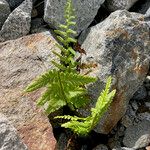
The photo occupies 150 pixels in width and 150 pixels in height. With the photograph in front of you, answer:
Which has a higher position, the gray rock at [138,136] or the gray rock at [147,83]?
the gray rock at [147,83]

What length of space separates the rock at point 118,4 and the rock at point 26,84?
104 centimetres

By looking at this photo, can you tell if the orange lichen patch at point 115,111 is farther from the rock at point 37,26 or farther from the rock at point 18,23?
the rock at point 18,23

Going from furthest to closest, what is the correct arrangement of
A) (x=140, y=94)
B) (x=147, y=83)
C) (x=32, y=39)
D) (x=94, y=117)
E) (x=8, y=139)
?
(x=32, y=39) → (x=147, y=83) → (x=140, y=94) → (x=94, y=117) → (x=8, y=139)

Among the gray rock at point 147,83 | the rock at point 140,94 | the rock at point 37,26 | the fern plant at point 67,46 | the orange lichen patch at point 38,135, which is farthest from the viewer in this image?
the rock at point 37,26

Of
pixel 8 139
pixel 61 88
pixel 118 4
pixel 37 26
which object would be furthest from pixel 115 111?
pixel 37 26

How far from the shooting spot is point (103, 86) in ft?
19.9

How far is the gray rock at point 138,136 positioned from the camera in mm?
6051

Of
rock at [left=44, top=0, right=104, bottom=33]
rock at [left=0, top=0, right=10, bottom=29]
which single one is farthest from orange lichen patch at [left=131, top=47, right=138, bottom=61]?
rock at [left=0, top=0, right=10, bottom=29]

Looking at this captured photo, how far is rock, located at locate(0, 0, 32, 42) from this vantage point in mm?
6883

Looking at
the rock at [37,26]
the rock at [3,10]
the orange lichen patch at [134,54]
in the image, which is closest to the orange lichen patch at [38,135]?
the orange lichen patch at [134,54]

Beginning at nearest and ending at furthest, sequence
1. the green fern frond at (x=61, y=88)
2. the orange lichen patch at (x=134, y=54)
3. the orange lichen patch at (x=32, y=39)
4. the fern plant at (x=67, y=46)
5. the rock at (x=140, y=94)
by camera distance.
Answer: the green fern frond at (x=61, y=88)
the fern plant at (x=67, y=46)
the orange lichen patch at (x=134, y=54)
the rock at (x=140, y=94)
the orange lichen patch at (x=32, y=39)

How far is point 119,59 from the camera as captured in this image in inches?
243

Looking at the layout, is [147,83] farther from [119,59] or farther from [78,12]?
[78,12]

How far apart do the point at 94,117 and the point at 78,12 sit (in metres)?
1.95
